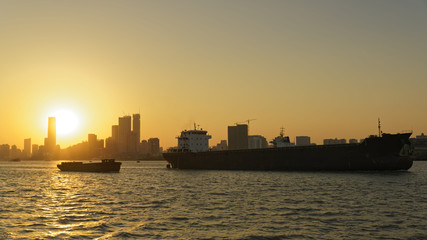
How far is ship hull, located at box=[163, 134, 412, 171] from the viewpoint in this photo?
60219mm

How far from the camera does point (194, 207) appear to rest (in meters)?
27.3

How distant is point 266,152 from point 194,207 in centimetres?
5303

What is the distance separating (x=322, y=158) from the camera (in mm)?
67625

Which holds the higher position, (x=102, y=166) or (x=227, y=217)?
(x=102, y=166)

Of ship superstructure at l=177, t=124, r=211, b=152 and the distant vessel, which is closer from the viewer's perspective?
the distant vessel

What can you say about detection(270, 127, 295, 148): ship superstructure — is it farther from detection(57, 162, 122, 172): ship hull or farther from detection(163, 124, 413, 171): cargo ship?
detection(57, 162, 122, 172): ship hull

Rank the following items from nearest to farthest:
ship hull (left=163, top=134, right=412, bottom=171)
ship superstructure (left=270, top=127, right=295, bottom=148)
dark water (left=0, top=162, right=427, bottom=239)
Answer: dark water (left=0, top=162, right=427, bottom=239)
ship hull (left=163, top=134, right=412, bottom=171)
ship superstructure (left=270, top=127, right=295, bottom=148)

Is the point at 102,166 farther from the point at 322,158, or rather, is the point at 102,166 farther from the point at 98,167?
the point at 322,158

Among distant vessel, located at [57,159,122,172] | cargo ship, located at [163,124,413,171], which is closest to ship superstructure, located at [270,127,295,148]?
cargo ship, located at [163,124,413,171]

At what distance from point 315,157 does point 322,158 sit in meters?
1.52

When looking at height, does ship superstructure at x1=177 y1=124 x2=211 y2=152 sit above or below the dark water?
above

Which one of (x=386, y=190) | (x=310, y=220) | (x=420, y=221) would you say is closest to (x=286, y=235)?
(x=310, y=220)

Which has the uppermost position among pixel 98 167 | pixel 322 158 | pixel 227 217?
pixel 322 158

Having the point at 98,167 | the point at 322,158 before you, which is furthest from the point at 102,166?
the point at 322,158
